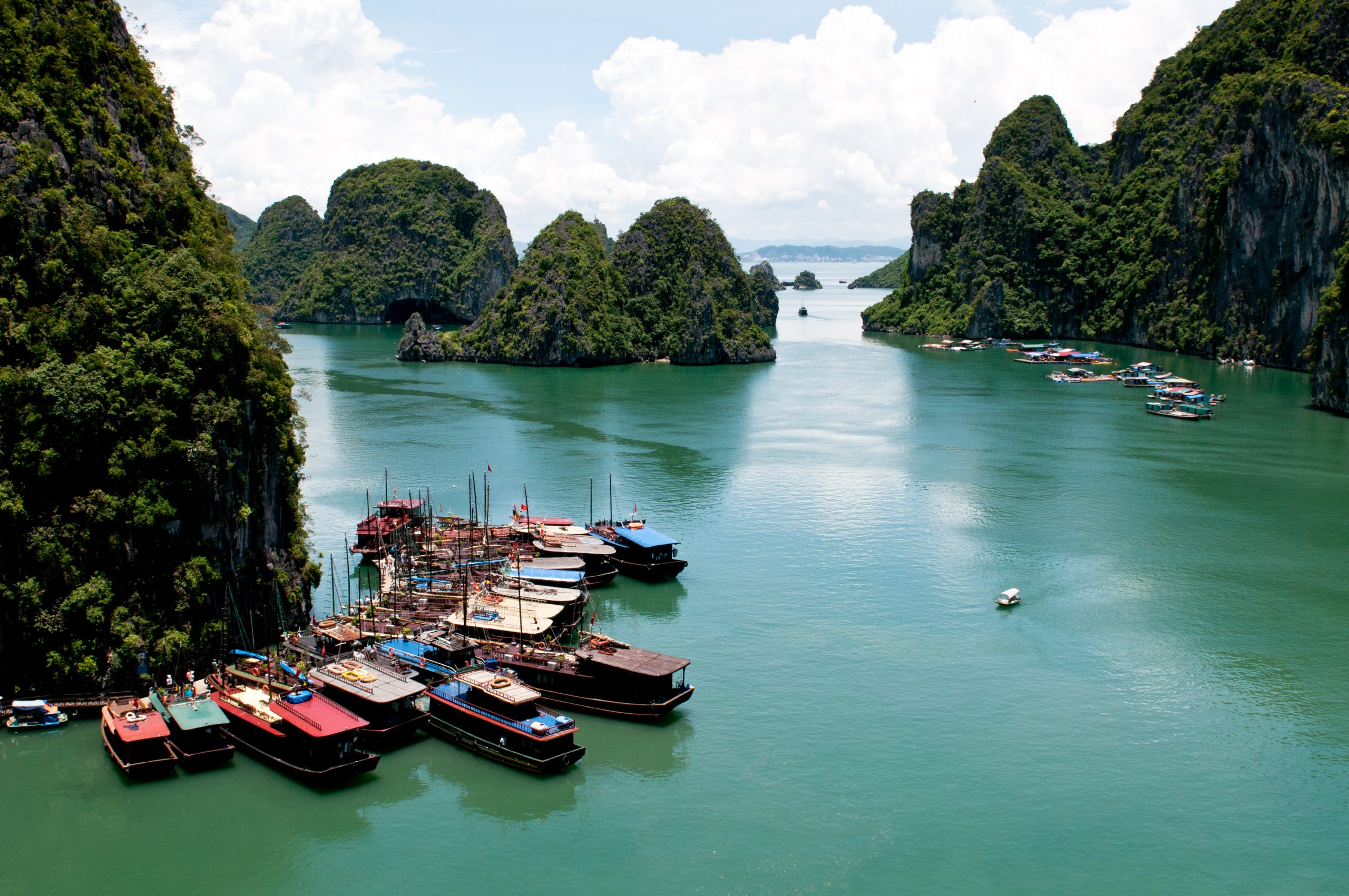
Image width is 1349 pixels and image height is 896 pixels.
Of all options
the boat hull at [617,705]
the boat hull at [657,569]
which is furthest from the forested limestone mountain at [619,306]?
the boat hull at [617,705]

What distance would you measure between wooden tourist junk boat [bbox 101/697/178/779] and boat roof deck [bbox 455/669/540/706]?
29.1 ft

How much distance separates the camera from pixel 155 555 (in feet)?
114

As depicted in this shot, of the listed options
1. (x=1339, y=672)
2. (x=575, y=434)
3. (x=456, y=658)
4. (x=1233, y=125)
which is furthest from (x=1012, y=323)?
(x=456, y=658)

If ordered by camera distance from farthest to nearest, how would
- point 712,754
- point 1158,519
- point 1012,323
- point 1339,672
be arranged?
point 1012,323 < point 1158,519 < point 1339,672 < point 712,754

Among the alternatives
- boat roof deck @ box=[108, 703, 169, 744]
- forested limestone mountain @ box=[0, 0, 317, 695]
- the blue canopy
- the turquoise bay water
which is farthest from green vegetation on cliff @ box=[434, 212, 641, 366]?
boat roof deck @ box=[108, 703, 169, 744]

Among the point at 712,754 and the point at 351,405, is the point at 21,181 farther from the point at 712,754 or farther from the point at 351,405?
the point at 351,405

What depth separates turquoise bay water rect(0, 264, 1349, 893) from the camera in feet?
91.6

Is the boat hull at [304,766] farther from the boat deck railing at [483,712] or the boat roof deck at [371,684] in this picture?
the boat deck railing at [483,712]

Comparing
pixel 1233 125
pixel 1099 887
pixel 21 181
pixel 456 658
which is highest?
pixel 1233 125

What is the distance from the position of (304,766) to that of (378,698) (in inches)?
114

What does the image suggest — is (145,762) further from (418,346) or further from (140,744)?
(418,346)

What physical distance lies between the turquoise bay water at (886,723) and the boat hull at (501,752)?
44 centimetres

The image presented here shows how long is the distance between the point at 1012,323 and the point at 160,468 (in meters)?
167

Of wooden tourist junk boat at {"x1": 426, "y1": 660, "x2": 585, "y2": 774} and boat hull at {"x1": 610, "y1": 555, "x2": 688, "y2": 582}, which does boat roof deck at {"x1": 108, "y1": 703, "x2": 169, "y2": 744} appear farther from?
boat hull at {"x1": 610, "y1": 555, "x2": 688, "y2": 582}
